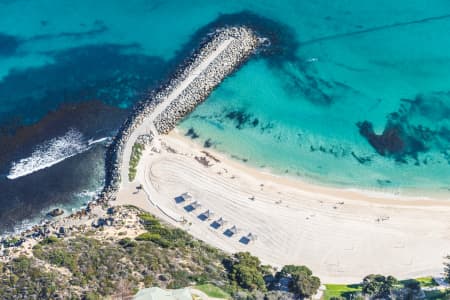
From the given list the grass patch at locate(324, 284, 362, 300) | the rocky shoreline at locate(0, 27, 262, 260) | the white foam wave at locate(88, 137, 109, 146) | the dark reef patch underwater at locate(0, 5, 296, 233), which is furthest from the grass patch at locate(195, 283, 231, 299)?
the white foam wave at locate(88, 137, 109, 146)

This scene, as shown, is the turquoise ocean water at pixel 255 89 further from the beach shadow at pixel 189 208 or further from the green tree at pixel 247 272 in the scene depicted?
the green tree at pixel 247 272

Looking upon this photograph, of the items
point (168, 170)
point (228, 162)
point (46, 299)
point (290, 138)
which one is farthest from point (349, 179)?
point (46, 299)

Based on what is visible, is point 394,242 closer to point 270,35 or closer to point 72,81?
point 270,35

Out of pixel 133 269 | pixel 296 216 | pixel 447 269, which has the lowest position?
pixel 133 269

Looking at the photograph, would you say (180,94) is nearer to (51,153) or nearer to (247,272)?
(51,153)

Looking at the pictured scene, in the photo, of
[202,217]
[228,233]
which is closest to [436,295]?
[228,233]

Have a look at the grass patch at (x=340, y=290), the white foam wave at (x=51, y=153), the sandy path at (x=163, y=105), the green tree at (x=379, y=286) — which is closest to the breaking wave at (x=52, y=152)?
the white foam wave at (x=51, y=153)
